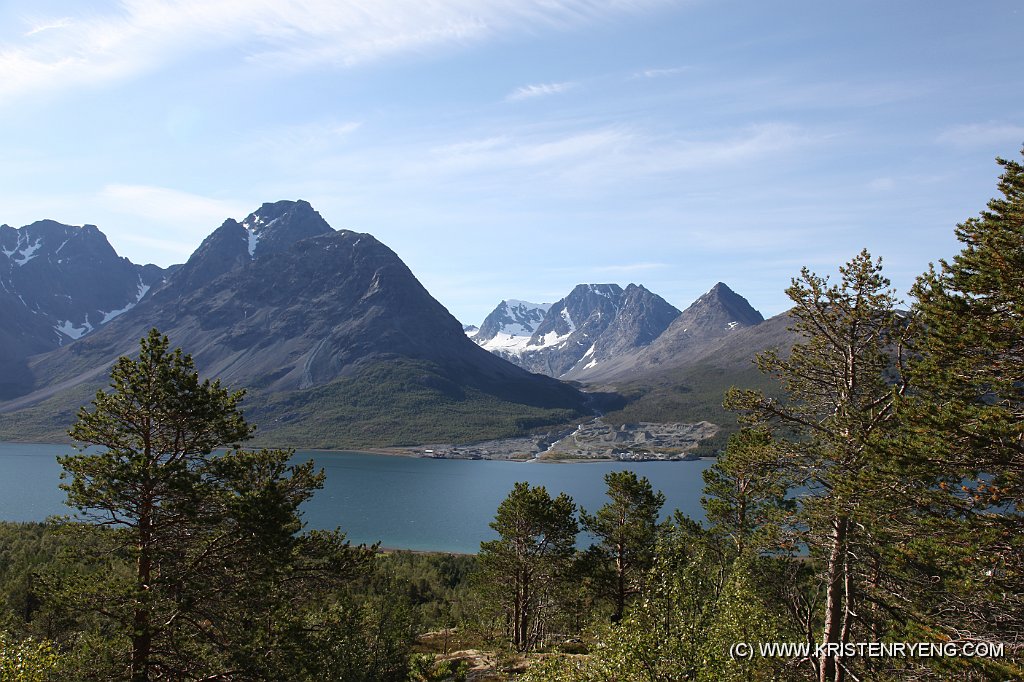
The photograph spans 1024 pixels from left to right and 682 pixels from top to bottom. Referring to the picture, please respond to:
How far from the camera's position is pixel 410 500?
150375mm

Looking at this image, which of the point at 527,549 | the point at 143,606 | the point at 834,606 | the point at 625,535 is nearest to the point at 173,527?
the point at 143,606

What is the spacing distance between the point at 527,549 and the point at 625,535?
20.8ft

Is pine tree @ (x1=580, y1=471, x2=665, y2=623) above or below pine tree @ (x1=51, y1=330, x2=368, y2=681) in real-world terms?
below

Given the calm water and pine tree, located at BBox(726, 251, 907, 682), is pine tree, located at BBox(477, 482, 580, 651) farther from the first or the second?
the calm water

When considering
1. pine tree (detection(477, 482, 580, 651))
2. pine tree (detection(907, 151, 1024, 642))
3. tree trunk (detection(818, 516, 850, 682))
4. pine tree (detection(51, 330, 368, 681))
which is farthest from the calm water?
pine tree (detection(907, 151, 1024, 642))

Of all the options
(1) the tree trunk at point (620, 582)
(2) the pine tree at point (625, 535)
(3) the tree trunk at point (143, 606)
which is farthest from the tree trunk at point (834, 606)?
Result: (1) the tree trunk at point (620, 582)

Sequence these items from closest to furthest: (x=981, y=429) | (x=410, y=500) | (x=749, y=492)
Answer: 1. (x=981, y=429)
2. (x=749, y=492)
3. (x=410, y=500)

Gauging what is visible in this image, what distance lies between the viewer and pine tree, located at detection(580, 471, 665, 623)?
3734 centimetres

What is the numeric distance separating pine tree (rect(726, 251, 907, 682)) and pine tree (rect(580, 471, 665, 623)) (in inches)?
759

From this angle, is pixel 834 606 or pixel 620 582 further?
pixel 620 582

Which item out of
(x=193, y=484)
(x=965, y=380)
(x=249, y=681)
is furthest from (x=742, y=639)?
(x=193, y=484)

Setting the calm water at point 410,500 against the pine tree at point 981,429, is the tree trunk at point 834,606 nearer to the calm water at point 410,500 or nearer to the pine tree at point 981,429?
the pine tree at point 981,429

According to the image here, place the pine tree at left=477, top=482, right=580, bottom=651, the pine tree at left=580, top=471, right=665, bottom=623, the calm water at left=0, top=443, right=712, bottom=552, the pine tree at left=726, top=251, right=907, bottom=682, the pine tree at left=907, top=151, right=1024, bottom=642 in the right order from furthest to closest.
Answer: the calm water at left=0, top=443, right=712, bottom=552 → the pine tree at left=477, top=482, right=580, bottom=651 → the pine tree at left=580, top=471, right=665, bottom=623 → the pine tree at left=726, top=251, right=907, bottom=682 → the pine tree at left=907, top=151, right=1024, bottom=642

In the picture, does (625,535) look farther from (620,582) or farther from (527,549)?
(527,549)
